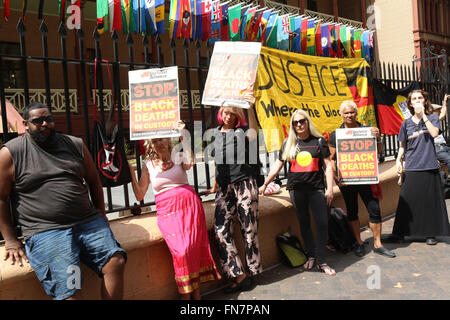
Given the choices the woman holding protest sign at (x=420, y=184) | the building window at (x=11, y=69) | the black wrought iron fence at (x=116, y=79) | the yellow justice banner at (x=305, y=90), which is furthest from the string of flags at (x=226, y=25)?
the woman holding protest sign at (x=420, y=184)

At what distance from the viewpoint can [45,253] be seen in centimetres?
275

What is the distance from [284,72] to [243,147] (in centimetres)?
186

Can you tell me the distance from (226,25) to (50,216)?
13.8 meters

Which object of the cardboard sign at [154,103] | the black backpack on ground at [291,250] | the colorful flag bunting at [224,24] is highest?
the colorful flag bunting at [224,24]

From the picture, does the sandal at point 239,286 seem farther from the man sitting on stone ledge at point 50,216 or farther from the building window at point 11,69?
the building window at point 11,69

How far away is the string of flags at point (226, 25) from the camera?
12.9 m

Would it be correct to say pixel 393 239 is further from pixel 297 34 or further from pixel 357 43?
pixel 357 43

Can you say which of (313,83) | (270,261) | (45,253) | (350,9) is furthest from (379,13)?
(45,253)

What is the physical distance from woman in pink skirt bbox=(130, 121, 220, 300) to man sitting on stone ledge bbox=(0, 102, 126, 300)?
0.70 meters

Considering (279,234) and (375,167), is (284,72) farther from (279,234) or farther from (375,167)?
(279,234)

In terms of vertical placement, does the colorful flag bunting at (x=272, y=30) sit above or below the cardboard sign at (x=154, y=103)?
above

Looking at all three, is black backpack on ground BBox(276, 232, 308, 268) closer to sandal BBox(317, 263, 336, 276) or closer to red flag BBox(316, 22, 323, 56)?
sandal BBox(317, 263, 336, 276)

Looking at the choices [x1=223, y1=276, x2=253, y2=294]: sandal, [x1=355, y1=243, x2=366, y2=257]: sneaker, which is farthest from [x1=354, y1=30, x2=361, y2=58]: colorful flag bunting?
[x1=223, y1=276, x2=253, y2=294]: sandal

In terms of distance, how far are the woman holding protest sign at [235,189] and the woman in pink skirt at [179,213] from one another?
1.11 ft
